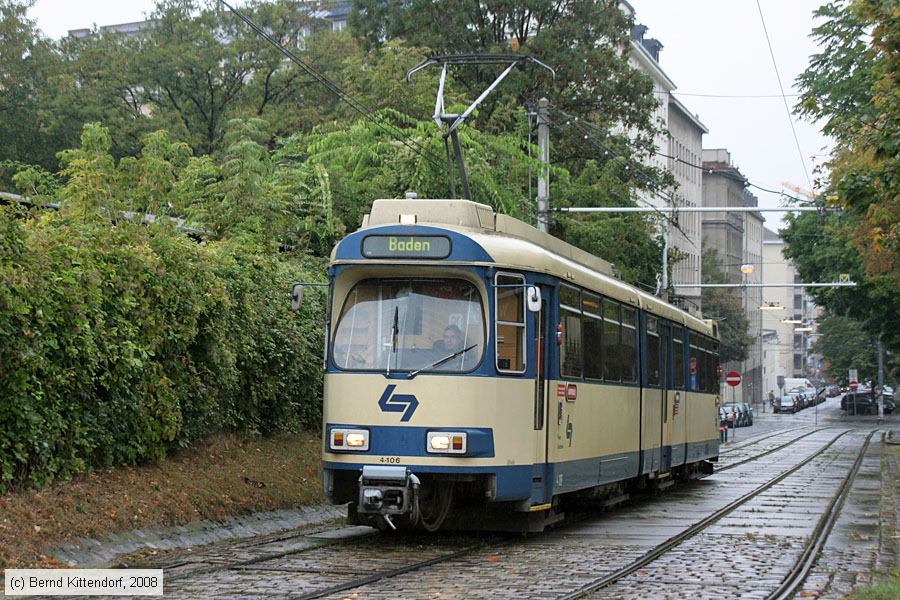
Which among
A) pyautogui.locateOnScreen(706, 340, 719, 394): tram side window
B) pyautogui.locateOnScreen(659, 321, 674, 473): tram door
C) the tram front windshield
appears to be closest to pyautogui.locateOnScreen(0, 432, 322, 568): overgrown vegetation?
the tram front windshield

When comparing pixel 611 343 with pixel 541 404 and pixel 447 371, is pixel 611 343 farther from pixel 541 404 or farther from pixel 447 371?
pixel 447 371

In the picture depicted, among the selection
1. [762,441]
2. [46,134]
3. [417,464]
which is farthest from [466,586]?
[46,134]

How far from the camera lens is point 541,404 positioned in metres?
14.7

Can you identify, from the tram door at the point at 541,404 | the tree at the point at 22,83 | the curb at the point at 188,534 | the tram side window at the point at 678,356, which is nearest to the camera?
the curb at the point at 188,534

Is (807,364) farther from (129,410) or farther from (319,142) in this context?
(129,410)

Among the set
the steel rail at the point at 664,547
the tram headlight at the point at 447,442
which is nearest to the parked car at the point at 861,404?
the steel rail at the point at 664,547

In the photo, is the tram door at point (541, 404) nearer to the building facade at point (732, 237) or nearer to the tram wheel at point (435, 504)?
the tram wheel at point (435, 504)

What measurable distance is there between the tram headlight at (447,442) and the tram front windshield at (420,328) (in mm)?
630

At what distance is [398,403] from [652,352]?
7.79 m

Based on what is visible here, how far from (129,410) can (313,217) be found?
1146 cm

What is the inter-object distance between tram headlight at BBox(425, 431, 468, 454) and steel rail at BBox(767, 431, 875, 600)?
3.31 metres

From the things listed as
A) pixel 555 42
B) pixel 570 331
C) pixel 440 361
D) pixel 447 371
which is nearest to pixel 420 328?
pixel 440 361

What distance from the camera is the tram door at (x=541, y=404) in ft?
47.8

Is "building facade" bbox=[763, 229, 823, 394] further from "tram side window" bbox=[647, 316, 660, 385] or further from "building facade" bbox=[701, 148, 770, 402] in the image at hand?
"tram side window" bbox=[647, 316, 660, 385]
